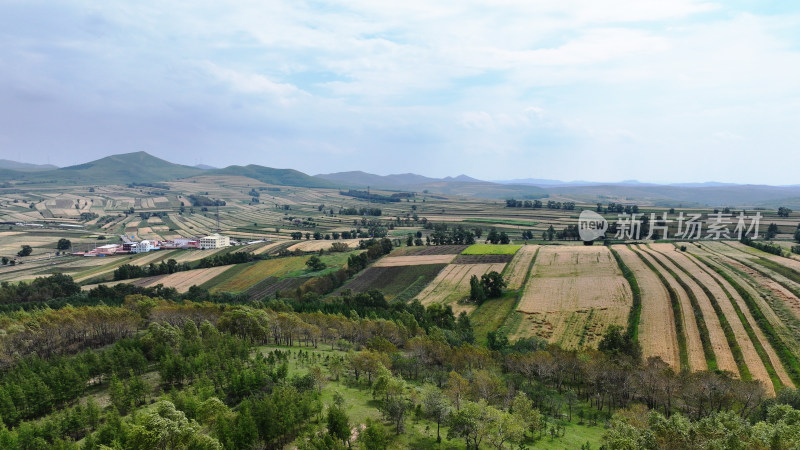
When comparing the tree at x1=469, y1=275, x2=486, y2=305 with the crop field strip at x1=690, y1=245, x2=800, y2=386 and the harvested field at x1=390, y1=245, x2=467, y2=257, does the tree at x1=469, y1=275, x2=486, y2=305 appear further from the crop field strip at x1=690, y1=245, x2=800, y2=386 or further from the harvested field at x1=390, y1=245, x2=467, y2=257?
the crop field strip at x1=690, y1=245, x2=800, y2=386

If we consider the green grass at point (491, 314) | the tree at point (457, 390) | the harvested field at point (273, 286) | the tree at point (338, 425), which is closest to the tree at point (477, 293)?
the green grass at point (491, 314)

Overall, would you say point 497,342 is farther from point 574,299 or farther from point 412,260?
point 412,260

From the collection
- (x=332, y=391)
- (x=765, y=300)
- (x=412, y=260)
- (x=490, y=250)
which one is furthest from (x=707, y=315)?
(x=412, y=260)

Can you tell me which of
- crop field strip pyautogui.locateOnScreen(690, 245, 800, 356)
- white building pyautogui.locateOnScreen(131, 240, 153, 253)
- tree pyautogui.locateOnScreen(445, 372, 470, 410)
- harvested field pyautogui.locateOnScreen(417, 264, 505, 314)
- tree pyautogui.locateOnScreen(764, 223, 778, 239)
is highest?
tree pyautogui.locateOnScreen(764, 223, 778, 239)

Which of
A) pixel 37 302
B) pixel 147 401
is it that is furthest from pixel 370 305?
pixel 37 302

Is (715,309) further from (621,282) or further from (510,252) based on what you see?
(510,252)

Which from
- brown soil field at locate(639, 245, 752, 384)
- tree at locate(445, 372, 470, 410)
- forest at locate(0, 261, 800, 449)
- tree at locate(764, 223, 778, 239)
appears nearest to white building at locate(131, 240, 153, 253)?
forest at locate(0, 261, 800, 449)
